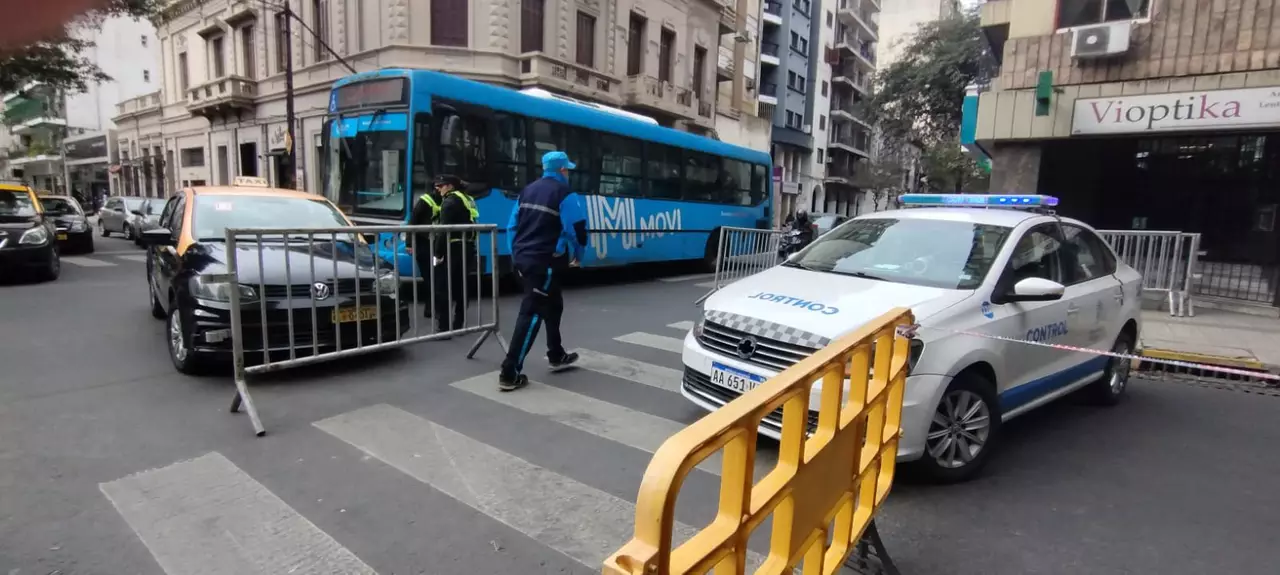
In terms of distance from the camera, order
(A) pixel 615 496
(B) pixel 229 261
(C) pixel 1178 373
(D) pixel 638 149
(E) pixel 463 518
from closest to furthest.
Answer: (E) pixel 463 518 → (A) pixel 615 496 → (B) pixel 229 261 → (C) pixel 1178 373 → (D) pixel 638 149

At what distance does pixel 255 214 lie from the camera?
21.7ft

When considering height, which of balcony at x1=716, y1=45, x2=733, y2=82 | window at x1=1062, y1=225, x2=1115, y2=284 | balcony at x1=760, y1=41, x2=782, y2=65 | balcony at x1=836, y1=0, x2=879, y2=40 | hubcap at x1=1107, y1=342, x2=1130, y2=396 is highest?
balcony at x1=836, y1=0, x2=879, y2=40

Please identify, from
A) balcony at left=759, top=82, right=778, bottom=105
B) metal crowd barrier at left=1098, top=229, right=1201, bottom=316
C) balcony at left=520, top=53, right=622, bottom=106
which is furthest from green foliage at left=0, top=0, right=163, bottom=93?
balcony at left=759, top=82, right=778, bottom=105

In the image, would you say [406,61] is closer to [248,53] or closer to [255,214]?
[248,53]

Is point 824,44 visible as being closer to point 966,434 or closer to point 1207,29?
point 1207,29

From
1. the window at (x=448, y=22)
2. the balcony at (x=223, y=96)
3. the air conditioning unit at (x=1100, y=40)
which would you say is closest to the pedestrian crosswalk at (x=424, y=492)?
the air conditioning unit at (x=1100, y=40)

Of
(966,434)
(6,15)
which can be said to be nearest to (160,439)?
(6,15)

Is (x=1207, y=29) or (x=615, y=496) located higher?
(x=1207, y=29)

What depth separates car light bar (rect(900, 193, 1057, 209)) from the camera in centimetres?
548

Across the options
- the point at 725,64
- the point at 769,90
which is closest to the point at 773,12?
the point at 769,90

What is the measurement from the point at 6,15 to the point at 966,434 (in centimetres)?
429

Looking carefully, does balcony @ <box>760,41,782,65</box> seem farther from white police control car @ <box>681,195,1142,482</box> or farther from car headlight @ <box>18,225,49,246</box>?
white police control car @ <box>681,195,1142,482</box>

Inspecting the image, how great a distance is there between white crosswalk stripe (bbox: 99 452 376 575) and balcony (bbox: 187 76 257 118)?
2861 cm

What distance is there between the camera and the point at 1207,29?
10.7 meters
